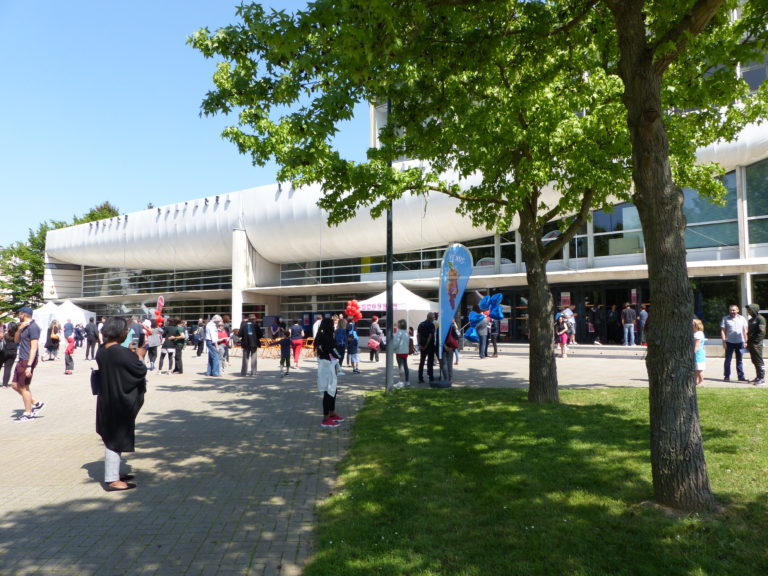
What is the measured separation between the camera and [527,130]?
341 inches

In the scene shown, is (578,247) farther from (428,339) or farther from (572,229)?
(572,229)

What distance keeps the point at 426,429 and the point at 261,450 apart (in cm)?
227

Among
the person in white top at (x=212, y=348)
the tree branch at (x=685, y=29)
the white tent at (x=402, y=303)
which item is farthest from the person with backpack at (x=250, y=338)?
the tree branch at (x=685, y=29)

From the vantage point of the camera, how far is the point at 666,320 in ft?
14.7

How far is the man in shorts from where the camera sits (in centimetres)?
905

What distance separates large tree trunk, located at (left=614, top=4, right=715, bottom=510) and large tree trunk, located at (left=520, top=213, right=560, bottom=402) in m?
4.72

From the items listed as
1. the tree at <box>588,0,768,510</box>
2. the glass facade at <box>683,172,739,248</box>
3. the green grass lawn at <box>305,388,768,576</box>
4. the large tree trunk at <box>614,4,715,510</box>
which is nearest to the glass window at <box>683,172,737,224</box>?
the glass facade at <box>683,172,739,248</box>

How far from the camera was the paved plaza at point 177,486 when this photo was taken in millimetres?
3998

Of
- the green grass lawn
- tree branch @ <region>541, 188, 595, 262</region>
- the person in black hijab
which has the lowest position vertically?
the green grass lawn

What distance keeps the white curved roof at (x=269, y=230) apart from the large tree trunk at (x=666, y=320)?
777 inches

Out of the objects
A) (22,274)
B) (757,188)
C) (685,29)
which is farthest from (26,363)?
(22,274)

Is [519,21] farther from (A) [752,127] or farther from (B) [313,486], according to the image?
(A) [752,127]

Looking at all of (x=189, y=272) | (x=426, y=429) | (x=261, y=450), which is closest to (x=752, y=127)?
(x=426, y=429)

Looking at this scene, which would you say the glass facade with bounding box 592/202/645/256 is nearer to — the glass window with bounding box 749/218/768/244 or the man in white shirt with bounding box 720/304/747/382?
the glass window with bounding box 749/218/768/244
